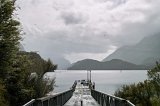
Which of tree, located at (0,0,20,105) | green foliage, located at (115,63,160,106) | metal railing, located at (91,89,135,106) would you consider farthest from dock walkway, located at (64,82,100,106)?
tree, located at (0,0,20,105)

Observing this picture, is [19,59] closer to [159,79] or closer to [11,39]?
[11,39]

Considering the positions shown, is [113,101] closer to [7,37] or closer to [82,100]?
[7,37]

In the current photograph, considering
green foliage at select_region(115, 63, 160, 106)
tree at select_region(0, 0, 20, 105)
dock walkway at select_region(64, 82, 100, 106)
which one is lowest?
dock walkway at select_region(64, 82, 100, 106)

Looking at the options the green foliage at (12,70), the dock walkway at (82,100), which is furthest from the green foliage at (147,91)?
the green foliage at (12,70)

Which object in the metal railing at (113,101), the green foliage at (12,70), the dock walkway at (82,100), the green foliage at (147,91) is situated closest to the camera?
the metal railing at (113,101)

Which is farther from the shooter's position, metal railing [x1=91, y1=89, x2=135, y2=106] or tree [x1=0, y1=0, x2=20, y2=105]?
tree [x1=0, y1=0, x2=20, y2=105]

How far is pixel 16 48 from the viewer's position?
2820 centimetres

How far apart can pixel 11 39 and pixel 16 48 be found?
0.90 m

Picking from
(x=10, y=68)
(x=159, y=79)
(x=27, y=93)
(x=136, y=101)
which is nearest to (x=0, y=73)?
(x=10, y=68)

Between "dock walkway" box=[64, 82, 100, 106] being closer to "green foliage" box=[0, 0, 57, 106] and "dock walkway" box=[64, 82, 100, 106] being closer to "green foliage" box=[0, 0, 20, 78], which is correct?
"green foliage" box=[0, 0, 57, 106]

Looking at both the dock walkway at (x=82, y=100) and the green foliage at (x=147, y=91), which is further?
the dock walkway at (x=82, y=100)

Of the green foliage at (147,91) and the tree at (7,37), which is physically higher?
the tree at (7,37)

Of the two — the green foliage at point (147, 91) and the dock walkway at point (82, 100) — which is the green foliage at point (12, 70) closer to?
the dock walkway at point (82, 100)

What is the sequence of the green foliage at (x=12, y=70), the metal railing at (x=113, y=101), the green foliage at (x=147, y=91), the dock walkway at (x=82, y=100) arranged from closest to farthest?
the metal railing at (x=113, y=101)
the green foliage at (x=147, y=91)
the green foliage at (x=12, y=70)
the dock walkway at (x=82, y=100)
